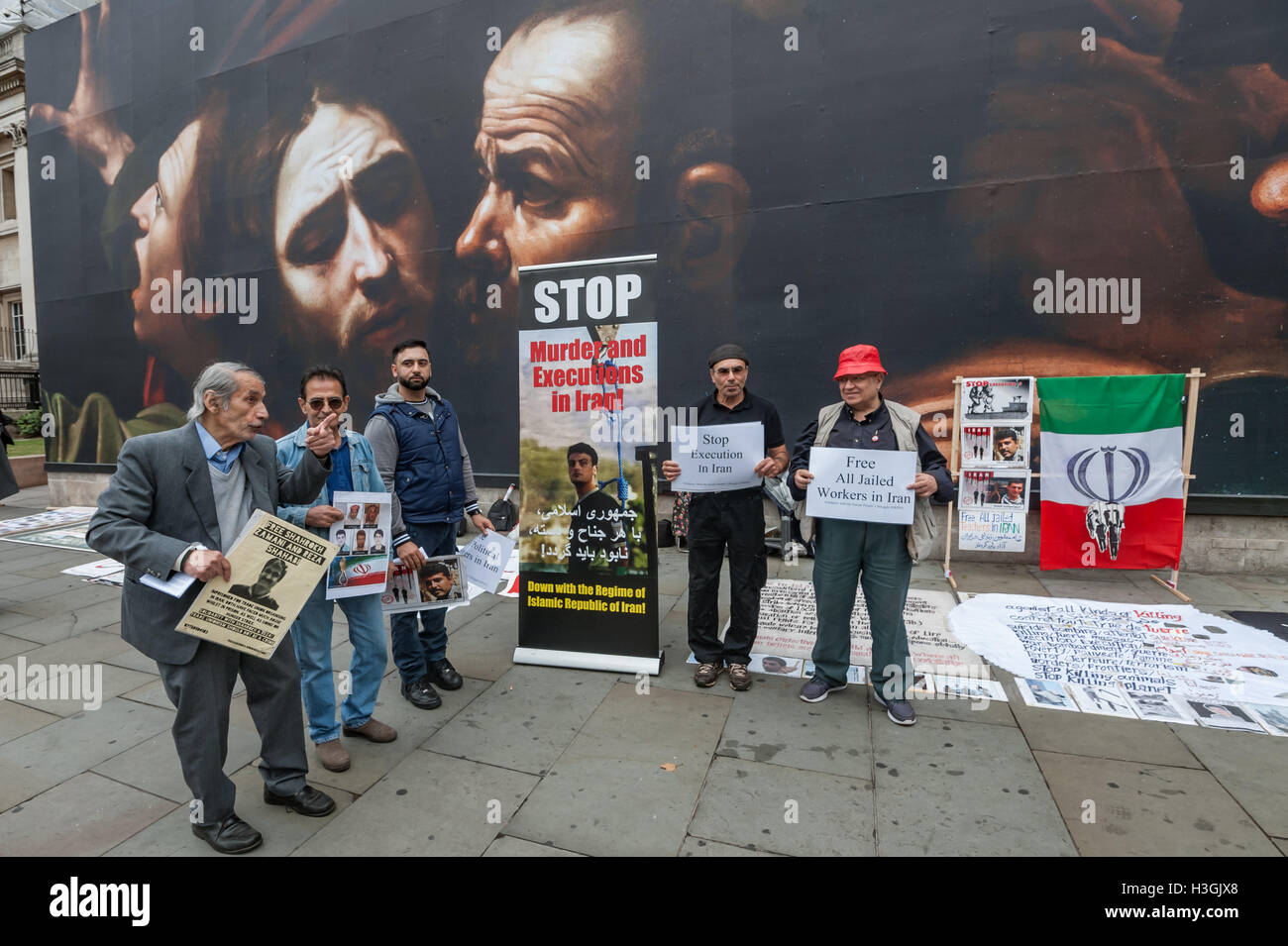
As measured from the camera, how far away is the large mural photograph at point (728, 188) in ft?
20.6

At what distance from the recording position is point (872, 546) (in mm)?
3805

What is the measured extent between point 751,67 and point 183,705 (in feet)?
→ 26.4

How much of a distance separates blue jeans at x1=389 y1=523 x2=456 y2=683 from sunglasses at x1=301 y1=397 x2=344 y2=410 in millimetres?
1051

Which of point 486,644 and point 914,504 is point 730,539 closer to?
point 914,504

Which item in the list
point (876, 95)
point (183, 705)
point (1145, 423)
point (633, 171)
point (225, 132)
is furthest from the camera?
point (225, 132)

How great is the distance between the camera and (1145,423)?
589cm

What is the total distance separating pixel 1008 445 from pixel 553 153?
21.2 ft

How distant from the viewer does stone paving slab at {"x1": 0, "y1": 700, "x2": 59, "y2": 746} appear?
3.67m

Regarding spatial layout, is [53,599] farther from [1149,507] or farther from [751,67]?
[1149,507]

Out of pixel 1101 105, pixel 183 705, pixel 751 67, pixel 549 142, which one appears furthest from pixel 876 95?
pixel 183 705

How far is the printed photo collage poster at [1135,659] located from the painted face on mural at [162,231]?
13.2m

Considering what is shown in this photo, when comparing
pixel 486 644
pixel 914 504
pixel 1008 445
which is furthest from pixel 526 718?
pixel 1008 445

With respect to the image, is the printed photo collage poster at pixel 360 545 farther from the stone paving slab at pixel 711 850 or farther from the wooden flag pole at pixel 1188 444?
the wooden flag pole at pixel 1188 444

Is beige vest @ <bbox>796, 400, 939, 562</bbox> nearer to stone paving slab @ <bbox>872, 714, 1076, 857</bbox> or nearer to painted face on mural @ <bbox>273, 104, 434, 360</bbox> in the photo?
stone paving slab @ <bbox>872, 714, 1076, 857</bbox>
